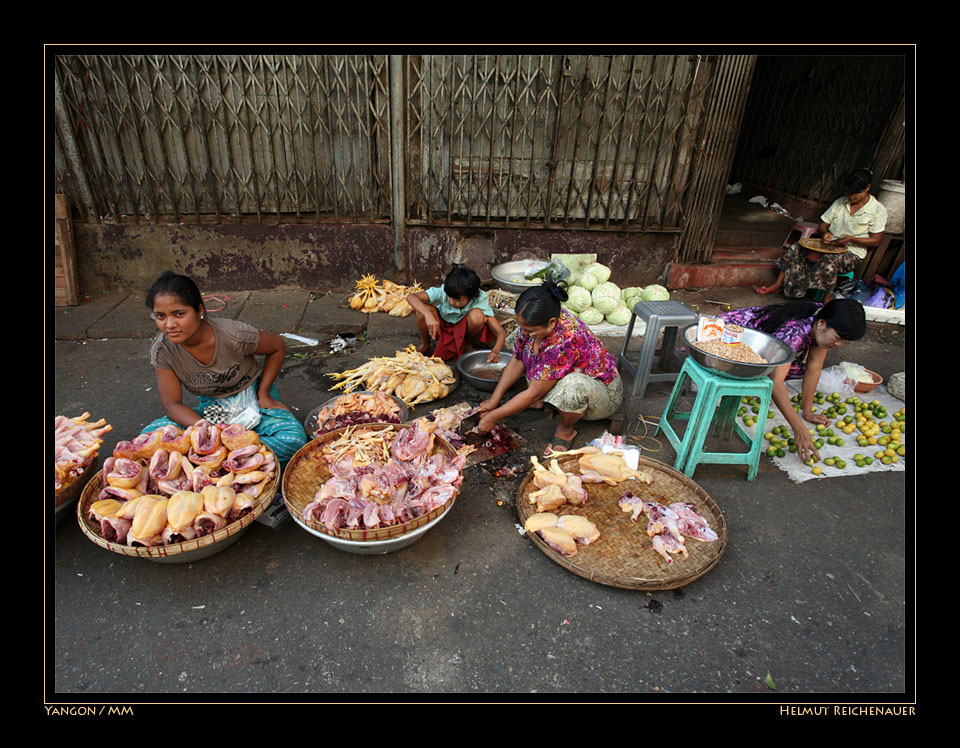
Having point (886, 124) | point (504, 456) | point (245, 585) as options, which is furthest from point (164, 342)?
point (886, 124)

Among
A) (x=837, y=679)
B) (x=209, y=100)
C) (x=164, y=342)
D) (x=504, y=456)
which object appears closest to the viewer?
(x=837, y=679)

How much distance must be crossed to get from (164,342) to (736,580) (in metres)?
3.43

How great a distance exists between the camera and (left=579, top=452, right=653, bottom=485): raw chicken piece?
3.08 meters

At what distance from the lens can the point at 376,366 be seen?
432 cm

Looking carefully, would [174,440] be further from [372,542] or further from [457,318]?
[457,318]

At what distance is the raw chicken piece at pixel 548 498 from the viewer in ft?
9.34

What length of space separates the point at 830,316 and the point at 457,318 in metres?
2.82

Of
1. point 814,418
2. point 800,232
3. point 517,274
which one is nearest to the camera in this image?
point 814,418

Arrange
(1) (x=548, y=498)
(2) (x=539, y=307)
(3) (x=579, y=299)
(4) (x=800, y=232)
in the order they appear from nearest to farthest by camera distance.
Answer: (1) (x=548, y=498) < (2) (x=539, y=307) < (3) (x=579, y=299) < (4) (x=800, y=232)

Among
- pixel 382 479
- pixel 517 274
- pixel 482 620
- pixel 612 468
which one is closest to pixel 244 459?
pixel 382 479

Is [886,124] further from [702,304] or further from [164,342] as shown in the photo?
[164,342]

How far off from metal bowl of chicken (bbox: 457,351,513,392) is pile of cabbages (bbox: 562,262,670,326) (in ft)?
5.07

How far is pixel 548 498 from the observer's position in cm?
285

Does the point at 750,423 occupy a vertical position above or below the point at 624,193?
below
